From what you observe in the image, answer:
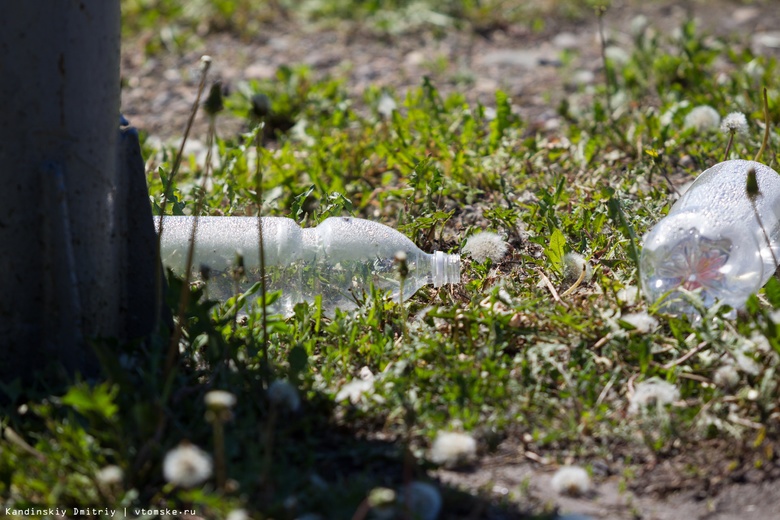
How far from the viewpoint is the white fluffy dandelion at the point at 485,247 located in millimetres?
2861

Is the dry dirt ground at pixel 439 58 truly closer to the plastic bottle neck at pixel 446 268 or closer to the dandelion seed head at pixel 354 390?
the plastic bottle neck at pixel 446 268

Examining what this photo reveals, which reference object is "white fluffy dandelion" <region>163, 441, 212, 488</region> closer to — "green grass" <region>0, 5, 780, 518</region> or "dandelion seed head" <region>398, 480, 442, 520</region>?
"green grass" <region>0, 5, 780, 518</region>

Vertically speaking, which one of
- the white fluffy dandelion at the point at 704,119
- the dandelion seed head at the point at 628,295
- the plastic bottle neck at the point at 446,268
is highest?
the white fluffy dandelion at the point at 704,119

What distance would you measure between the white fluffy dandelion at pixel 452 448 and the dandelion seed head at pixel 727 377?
0.62 meters

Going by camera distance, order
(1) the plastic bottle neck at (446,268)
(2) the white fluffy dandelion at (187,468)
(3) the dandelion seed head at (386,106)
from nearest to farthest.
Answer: (2) the white fluffy dandelion at (187,468), (1) the plastic bottle neck at (446,268), (3) the dandelion seed head at (386,106)

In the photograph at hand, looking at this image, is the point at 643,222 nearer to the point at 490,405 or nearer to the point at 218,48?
the point at 490,405

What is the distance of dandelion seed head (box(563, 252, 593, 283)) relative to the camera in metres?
2.68

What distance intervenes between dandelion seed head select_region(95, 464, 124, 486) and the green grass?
22 mm

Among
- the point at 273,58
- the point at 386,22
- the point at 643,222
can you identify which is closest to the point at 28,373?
the point at 643,222

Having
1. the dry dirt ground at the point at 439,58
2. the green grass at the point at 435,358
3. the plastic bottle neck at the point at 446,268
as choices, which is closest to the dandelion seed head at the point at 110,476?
the green grass at the point at 435,358

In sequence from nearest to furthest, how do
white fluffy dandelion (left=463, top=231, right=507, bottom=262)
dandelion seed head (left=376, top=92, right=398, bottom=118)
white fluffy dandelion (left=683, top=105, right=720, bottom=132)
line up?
1. white fluffy dandelion (left=463, top=231, right=507, bottom=262)
2. white fluffy dandelion (left=683, top=105, right=720, bottom=132)
3. dandelion seed head (left=376, top=92, right=398, bottom=118)

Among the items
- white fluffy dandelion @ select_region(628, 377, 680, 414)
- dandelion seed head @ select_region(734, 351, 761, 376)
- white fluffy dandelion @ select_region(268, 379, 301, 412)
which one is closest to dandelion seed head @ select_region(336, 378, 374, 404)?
white fluffy dandelion @ select_region(268, 379, 301, 412)

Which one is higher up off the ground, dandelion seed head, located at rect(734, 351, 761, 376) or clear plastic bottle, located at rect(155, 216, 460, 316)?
clear plastic bottle, located at rect(155, 216, 460, 316)

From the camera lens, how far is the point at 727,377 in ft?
7.17
